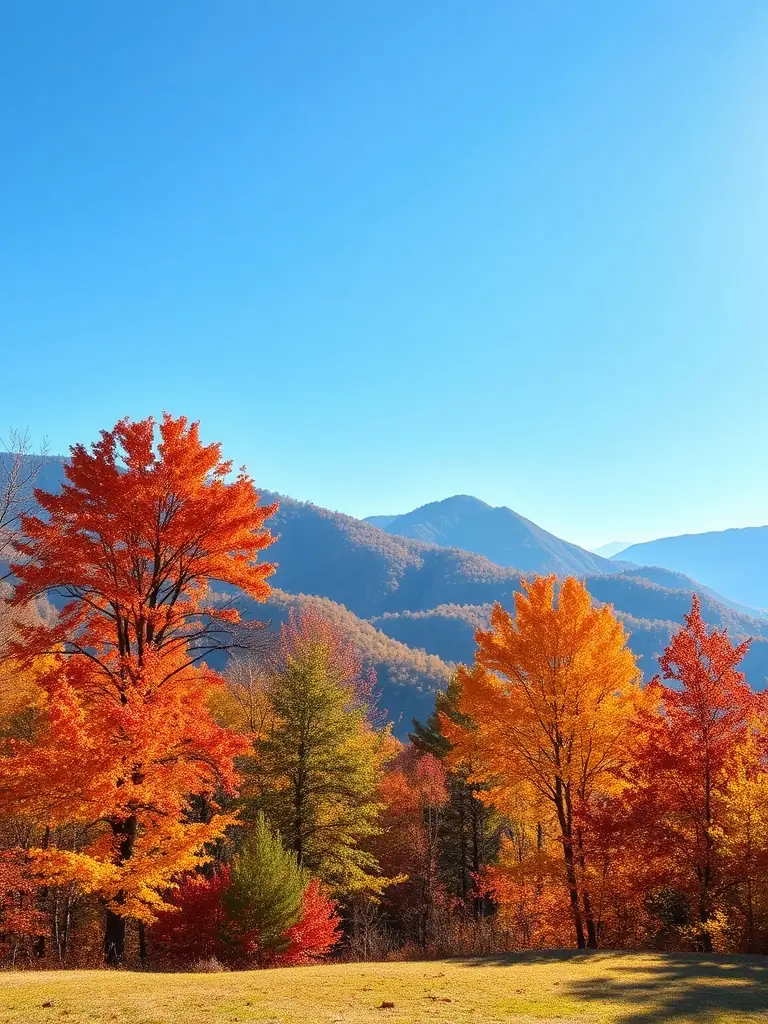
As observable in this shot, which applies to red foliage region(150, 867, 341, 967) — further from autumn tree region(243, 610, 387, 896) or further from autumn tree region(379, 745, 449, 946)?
autumn tree region(379, 745, 449, 946)

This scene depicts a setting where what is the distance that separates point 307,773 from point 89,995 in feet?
49.4

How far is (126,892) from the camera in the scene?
1332cm

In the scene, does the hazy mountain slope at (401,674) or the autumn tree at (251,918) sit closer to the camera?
the autumn tree at (251,918)

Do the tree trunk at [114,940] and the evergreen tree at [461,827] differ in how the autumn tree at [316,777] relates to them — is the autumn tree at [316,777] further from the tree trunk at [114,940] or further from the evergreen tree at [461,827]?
the tree trunk at [114,940]

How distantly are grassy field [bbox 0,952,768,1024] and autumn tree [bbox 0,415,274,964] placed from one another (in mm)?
2464

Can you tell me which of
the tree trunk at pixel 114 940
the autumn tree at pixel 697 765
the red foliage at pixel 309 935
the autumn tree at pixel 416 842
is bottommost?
the autumn tree at pixel 416 842

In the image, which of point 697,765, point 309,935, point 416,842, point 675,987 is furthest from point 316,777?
point 416,842

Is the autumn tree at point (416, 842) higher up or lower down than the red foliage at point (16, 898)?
lower down

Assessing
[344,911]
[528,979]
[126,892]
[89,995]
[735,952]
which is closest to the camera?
[89,995]

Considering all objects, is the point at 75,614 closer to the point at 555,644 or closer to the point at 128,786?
the point at 128,786

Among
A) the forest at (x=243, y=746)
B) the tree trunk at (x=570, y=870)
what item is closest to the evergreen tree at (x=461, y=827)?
the forest at (x=243, y=746)

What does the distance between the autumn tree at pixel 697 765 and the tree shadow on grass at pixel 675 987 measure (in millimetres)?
2134

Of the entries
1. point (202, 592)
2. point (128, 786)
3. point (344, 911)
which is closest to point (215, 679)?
point (202, 592)

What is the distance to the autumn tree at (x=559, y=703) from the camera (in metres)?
17.4
